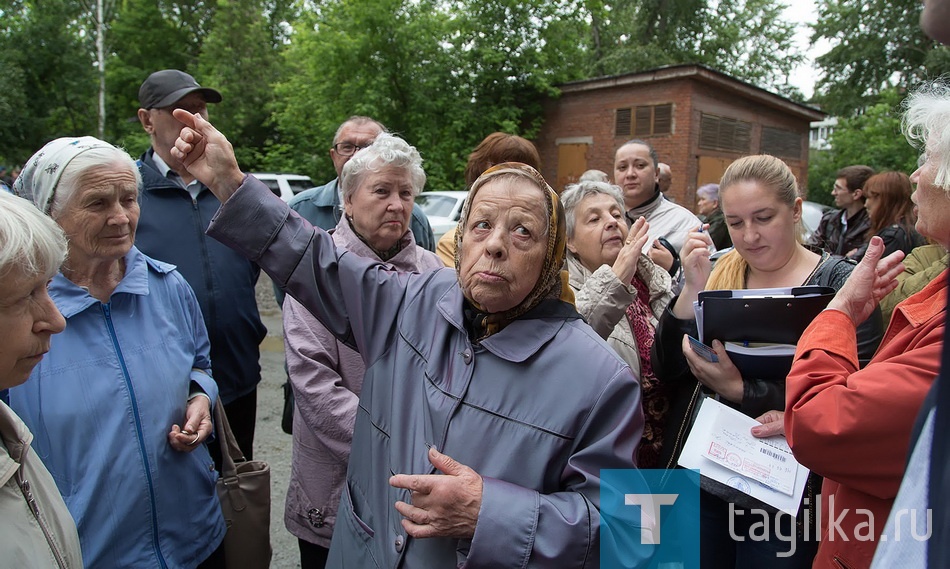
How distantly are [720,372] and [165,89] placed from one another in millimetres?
2842

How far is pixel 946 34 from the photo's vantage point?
595 millimetres

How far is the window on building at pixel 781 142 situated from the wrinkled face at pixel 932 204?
56.7 ft

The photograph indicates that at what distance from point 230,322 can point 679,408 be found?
2035 mm

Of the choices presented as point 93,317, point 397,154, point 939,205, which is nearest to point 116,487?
point 93,317

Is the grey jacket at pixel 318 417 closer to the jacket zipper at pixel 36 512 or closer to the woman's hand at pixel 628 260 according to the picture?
the woman's hand at pixel 628 260

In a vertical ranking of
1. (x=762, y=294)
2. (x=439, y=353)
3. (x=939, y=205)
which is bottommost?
(x=439, y=353)

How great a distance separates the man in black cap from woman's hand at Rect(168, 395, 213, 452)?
705 mm

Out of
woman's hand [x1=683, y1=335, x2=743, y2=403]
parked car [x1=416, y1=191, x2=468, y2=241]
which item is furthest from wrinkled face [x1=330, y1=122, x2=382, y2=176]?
parked car [x1=416, y1=191, x2=468, y2=241]

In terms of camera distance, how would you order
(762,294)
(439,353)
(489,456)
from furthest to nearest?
1. (762,294)
2. (439,353)
3. (489,456)

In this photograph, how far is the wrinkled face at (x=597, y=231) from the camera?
8.86 feet

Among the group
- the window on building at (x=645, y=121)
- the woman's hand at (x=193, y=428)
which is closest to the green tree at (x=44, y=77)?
the window on building at (x=645, y=121)

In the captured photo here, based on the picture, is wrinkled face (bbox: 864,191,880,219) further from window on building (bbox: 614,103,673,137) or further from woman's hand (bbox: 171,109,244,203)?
window on building (bbox: 614,103,673,137)

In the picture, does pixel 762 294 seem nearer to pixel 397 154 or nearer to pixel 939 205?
pixel 939 205

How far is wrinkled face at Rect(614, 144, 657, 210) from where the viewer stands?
406cm
